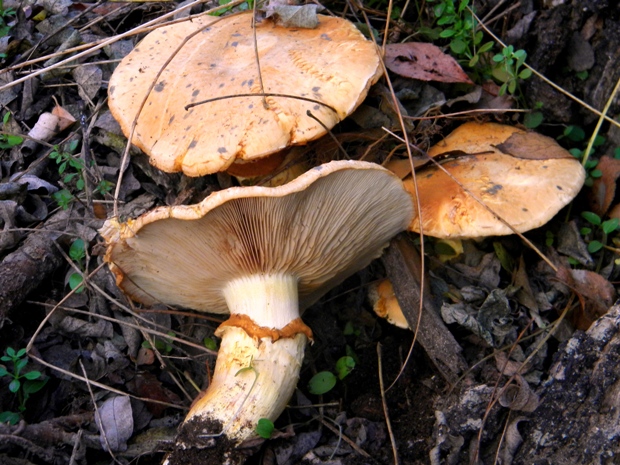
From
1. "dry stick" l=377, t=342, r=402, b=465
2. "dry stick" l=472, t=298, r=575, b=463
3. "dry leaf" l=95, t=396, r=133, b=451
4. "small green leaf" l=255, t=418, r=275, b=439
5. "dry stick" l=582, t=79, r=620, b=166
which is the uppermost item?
"dry stick" l=582, t=79, r=620, b=166

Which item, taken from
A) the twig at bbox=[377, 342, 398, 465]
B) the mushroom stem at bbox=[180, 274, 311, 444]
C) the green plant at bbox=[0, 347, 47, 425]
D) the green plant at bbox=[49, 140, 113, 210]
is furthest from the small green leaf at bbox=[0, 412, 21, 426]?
the twig at bbox=[377, 342, 398, 465]

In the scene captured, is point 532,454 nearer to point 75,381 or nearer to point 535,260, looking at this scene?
point 535,260

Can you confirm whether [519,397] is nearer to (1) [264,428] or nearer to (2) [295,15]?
(1) [264,428]

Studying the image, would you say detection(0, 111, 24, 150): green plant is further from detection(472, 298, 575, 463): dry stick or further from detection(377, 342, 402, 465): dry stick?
detection(472, 298, 575, 463): dry stick

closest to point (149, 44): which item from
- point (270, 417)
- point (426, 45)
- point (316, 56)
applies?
point (316, 56)

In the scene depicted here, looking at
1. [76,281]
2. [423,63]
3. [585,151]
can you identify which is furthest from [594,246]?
[76,281]
